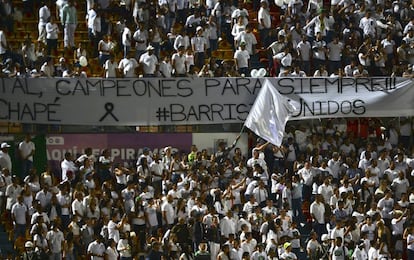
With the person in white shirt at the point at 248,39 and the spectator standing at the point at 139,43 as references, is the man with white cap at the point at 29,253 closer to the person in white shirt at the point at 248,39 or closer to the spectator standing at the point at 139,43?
the spectator standing at the point at 139,43

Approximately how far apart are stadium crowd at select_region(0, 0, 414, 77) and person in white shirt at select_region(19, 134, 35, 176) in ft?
5.21

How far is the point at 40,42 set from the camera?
103 feet

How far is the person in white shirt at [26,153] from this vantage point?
2978cm

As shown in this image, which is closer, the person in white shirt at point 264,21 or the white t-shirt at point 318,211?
the white t-shirt at point 318,211

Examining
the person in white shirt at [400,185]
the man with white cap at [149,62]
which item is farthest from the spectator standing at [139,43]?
the person in white shirt at [400,185]

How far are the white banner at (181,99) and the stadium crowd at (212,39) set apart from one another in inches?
17.6

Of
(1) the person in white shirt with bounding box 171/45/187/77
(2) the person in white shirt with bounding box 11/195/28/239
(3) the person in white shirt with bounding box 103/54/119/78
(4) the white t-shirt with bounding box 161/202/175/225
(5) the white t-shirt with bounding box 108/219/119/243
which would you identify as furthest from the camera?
(1) the person in white shirt with bounding box 171/45/187/77

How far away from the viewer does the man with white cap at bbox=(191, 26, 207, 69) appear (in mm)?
31359

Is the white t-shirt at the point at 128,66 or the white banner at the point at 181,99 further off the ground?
the white t-shirt at the point at 128,66

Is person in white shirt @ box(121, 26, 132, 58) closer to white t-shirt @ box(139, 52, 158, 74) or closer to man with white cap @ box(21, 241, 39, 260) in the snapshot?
white t-shirt @ box(139, 52, 158, 74)

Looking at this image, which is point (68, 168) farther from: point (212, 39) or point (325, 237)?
point (325, 237)

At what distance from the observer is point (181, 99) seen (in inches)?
1174

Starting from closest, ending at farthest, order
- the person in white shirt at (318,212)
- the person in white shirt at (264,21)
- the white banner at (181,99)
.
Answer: the person in white shirt at (318,212) → the white banner at (181,99) → the person in white shirt at (264,21)

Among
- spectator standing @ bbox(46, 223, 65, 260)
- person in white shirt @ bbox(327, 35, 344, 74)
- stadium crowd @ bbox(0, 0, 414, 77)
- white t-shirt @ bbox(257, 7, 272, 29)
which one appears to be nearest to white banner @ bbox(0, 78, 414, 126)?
stadium crowd @ bbox(0, 0, 414, 77)
